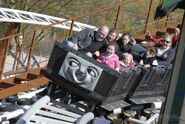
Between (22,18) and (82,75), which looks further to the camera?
(22,18)

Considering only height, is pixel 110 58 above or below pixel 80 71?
above

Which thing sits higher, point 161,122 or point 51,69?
point 51,69

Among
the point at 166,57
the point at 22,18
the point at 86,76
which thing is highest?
the point at 22,18

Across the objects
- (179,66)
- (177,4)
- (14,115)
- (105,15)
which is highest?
(105,15)

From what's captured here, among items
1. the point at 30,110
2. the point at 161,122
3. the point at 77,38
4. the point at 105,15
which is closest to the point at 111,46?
the point at 77,38

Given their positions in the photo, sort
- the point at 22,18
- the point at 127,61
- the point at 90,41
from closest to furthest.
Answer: the point at 127,61, the point at 90,41, the point at 22,18

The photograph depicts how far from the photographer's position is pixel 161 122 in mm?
4930

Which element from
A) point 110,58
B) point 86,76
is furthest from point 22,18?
point 86,76

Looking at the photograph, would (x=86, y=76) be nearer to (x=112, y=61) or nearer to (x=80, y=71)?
(x=80, y=71)

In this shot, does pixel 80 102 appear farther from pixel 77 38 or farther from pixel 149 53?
pixel 149 53

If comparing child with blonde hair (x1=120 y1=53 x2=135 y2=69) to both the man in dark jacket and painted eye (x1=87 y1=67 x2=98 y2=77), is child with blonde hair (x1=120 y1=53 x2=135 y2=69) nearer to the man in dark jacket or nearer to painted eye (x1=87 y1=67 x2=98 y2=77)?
the man in dark jacket

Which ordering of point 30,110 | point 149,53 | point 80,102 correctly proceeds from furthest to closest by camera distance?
1. point 149,53
2. point 80,102
3. point 30,110

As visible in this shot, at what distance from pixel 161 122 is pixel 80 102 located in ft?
15.9

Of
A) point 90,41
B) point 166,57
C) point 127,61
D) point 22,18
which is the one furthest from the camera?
point 22,18
